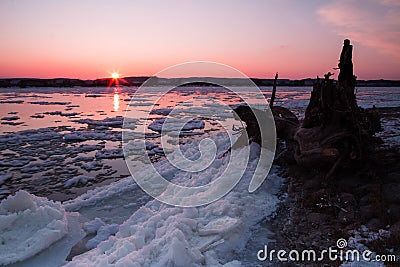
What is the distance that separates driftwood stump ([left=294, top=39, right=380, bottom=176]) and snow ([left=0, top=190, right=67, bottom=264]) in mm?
5634

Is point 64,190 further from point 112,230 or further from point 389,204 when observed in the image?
point 389,204

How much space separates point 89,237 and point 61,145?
26.2 ft

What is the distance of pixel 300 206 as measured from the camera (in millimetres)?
5820

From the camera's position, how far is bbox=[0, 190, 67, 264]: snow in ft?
15.4

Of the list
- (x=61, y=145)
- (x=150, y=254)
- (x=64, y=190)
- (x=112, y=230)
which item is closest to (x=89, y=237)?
(x=112, y=230)

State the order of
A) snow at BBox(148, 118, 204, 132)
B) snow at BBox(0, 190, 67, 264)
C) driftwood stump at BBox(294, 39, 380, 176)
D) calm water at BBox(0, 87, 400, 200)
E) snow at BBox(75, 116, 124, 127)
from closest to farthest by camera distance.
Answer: snow at BBox(0, 190, 67, 264) < driftwood stump at BBox(294, 39, 380, 176) < calm water at BBox(0, 87, 400, 200) < snow at BBox(148, 118, 204, 132) < snow at BBox(75, 116, 124, 127)

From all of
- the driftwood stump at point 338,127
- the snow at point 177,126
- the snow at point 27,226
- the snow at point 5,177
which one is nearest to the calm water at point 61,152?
the snow at point 5,177

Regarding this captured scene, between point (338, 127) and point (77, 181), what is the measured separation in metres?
7.06

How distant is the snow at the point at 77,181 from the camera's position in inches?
313

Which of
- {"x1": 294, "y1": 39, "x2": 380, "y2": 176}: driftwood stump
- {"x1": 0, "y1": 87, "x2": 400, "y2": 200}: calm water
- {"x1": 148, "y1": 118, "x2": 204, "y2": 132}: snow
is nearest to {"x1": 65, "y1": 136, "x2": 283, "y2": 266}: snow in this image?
{"x1": 294, "y1": 39, "x2": 380, "y2": 176}: driftwood stump

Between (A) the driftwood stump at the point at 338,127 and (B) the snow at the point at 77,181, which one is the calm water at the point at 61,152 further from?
(A) the driftwood stump at the point at 338,127

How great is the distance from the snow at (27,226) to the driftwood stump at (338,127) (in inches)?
222

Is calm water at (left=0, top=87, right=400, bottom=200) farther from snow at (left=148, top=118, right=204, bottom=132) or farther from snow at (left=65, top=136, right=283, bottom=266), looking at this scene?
snow at (left=65, top=136, right=283, bottom=266)

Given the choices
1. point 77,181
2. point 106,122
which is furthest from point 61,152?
point 106,122
